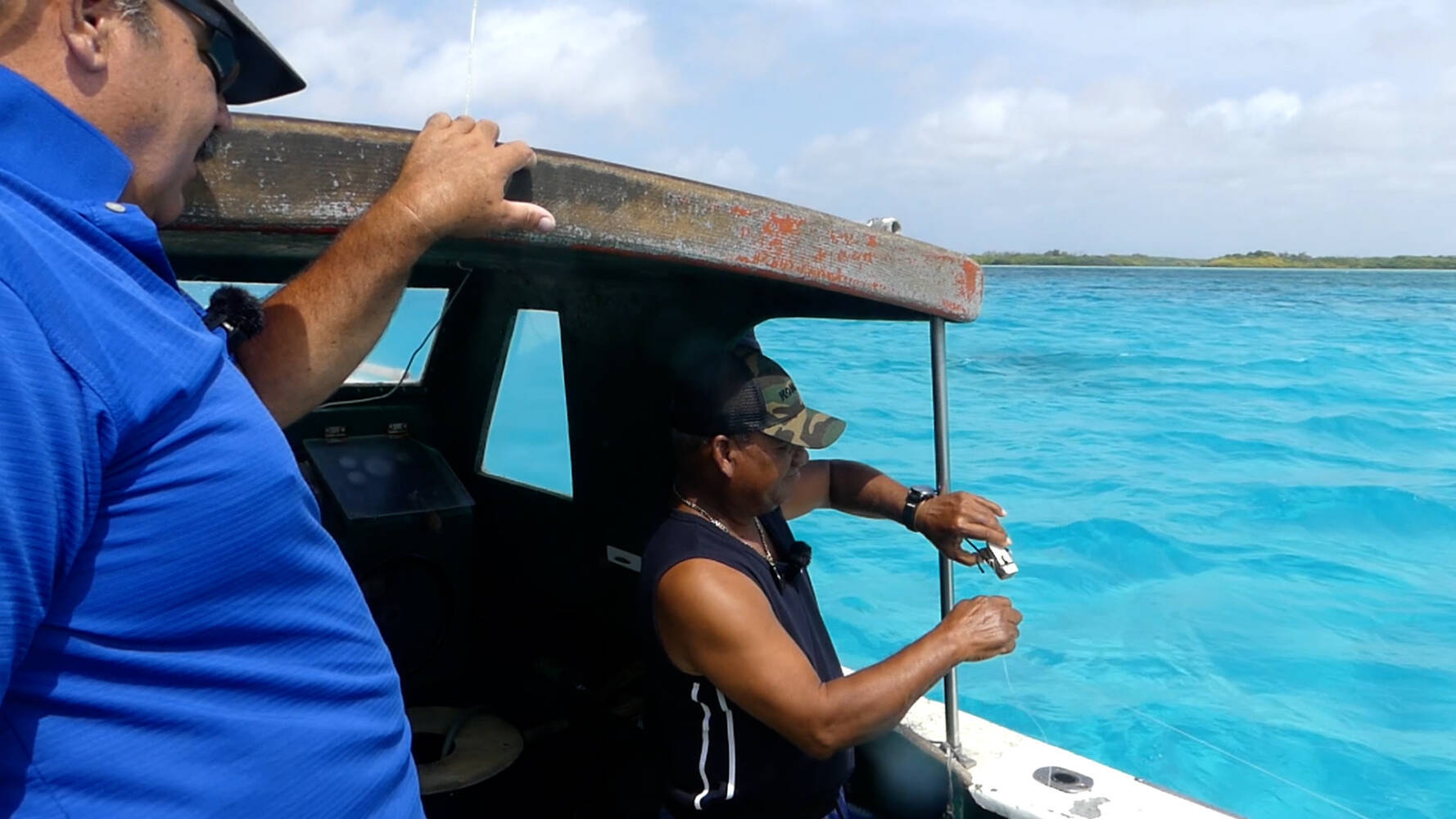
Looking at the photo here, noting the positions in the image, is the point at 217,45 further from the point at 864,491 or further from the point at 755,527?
the point at 864,491

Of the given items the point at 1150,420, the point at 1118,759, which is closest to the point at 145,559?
the point at 1118,759

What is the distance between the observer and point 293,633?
1246 mm

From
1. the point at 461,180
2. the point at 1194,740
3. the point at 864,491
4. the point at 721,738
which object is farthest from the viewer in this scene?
the point at 1194,740

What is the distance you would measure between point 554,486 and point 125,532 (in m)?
3.00

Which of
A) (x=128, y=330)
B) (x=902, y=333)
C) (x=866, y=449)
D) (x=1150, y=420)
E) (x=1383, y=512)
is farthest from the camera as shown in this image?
(x=902, y=333)

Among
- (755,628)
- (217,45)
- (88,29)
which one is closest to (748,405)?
(755,628)

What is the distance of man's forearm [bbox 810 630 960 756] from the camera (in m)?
2.42

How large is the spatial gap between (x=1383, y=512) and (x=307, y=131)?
58.8ft

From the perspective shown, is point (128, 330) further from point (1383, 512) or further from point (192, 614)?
point (1383, 512)

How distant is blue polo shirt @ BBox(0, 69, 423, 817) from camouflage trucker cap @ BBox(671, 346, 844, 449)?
1557 millimetres

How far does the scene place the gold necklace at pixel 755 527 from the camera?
2.78m

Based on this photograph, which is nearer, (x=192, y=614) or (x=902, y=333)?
(x=192, y=614)

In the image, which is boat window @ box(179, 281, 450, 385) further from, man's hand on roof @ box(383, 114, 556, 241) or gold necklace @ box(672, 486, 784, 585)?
man's hand on roof @ box(383, 114, 556, 241)

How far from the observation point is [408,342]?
4.45 m
